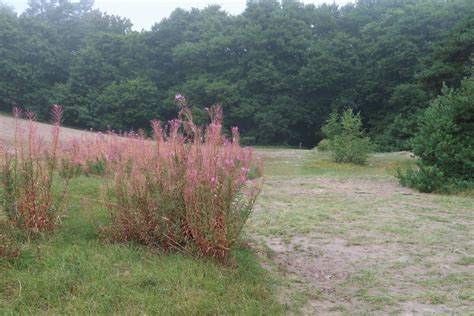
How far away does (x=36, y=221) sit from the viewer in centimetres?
381

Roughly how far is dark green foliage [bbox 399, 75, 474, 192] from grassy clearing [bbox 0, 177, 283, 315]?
20.9 ft

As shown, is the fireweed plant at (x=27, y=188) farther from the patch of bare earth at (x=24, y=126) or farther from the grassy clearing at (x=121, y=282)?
the patch of bare earth at (x=24, y=126)

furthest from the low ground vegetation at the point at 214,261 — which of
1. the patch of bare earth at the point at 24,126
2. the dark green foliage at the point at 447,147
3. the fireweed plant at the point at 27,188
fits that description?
the dark green foliage at the point at 447,147

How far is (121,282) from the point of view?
10.1 feet

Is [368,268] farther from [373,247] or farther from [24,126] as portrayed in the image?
[24,126]

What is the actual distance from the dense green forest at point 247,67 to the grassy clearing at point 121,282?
27.7 meters

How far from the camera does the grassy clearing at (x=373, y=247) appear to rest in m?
3.50

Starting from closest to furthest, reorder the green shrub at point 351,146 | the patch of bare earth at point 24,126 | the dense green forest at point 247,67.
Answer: the patch of bare earth at point 24,126, the green shrub at point 351,146, the dense green forest at point 247,67

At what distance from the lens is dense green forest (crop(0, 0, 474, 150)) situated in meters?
33.8

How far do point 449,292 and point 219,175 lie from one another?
210 centimetres

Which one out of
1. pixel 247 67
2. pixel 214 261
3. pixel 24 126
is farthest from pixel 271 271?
pixel 247 67

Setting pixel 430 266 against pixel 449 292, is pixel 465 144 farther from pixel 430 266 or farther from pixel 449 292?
pixel 449 292

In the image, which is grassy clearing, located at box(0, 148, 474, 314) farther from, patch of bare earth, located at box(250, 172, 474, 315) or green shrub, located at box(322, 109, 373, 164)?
green shrub, located at box(322, 109, 373, 164)

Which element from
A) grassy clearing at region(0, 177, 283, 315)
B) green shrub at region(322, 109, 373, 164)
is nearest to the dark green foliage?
green shrub at region(322, 109, 373, 164)
